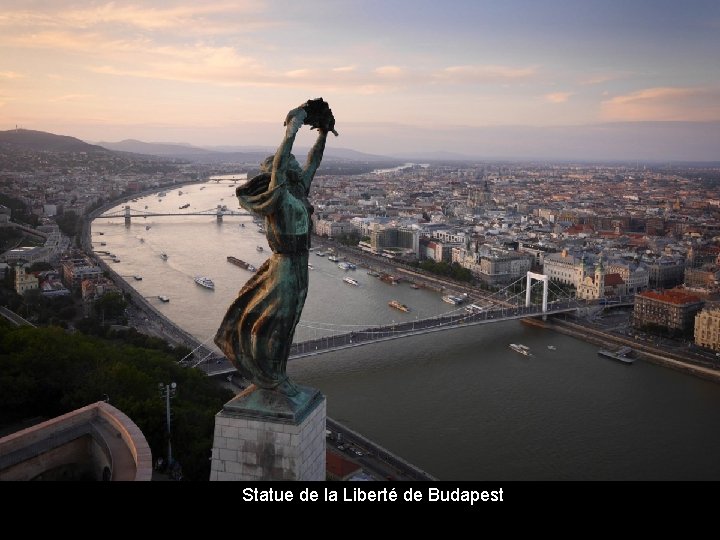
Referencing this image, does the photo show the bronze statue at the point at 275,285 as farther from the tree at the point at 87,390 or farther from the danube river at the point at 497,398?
the danube river at the point at 497,398

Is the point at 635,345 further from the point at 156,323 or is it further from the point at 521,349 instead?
the point at 156,323

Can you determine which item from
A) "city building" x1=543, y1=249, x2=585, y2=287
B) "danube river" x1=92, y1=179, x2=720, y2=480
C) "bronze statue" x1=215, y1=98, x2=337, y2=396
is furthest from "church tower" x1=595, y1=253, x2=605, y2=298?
"bronze statue" x1=215, y1=98, x2=337, y2=396

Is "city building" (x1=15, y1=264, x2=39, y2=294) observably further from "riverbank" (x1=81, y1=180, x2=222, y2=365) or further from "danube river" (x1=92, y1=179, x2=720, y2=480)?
"danube river" (x1=92, y1=179, x2=720, y2=480)

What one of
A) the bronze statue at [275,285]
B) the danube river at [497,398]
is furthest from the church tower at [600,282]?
the bronze statue at [275,285]

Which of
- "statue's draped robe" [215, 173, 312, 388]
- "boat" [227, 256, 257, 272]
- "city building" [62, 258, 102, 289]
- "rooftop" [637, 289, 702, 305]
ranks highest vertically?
"statue's draped robe" [215, 173, 312, 388]

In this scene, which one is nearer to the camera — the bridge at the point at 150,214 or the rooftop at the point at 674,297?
the rooftop at the point at 674,297
